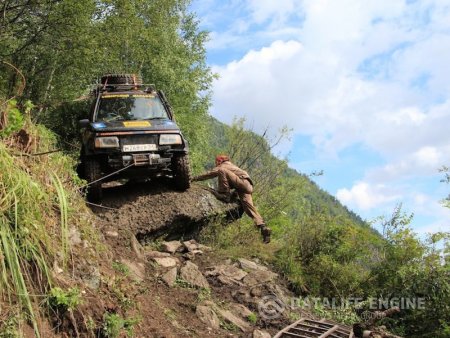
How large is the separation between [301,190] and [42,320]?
15412 mm

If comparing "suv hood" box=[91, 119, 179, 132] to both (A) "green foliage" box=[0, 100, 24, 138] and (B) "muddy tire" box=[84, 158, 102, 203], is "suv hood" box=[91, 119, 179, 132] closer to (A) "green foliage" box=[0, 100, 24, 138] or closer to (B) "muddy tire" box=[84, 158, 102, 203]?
(B) "muddy tire" box=[84, 158, 102, 203]

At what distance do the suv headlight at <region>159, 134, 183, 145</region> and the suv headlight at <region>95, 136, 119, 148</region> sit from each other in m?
0.77

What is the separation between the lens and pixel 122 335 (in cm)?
454

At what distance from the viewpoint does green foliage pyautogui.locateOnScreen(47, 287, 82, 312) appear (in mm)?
4031

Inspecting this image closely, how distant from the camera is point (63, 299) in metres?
4.05

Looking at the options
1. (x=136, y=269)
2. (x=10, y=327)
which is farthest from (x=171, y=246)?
(x=10, y=327)

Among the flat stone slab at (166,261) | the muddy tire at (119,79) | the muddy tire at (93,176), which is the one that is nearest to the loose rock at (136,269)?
the flat stone slab at (166,261)

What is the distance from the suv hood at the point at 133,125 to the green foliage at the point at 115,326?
4.31m

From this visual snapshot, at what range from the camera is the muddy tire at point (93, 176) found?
824cm

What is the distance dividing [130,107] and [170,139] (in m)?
1.48

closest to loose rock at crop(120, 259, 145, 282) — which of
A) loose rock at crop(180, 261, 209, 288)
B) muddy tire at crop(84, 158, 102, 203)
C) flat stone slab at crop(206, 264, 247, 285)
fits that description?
loose rock at crop(180, 261, 209, 288)

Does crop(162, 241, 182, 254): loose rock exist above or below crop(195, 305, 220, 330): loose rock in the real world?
above

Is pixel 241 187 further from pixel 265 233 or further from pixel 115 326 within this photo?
pixel 115 326

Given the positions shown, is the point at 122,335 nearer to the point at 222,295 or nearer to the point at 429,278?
the point at 222,295
